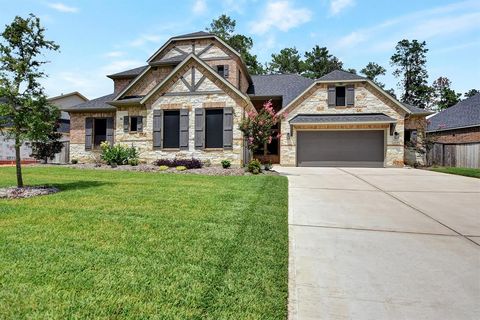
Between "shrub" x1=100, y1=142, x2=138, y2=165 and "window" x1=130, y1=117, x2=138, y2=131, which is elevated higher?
"window" x1=130, y1=117, x2=138, y2=131

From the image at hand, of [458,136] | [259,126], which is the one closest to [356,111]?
[259,126]

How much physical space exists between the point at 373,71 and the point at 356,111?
2962 centimetres

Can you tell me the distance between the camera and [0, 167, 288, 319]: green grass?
222cm

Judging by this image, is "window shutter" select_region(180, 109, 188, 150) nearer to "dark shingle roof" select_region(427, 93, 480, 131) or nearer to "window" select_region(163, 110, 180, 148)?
"window" select_region(163, 110, 180, 148)

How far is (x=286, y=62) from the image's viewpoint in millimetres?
41969

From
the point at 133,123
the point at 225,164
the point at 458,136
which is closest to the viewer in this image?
the point at 225,164

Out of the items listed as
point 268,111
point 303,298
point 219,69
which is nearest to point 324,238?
point 303,298

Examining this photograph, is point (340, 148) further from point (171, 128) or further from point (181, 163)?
point (171, 128)

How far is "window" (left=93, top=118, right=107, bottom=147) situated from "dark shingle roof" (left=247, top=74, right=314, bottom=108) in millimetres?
10622

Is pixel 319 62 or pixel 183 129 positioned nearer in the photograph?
pixel 183 129

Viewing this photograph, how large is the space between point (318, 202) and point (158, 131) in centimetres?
1139

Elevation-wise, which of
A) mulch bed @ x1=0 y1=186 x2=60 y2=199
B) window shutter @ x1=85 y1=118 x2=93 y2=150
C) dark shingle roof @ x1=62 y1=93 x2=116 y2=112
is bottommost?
mulch bed @ x1=0 y1=186 x2=60 y2=199

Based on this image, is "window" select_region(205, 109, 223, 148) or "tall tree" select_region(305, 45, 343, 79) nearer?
"window" select_region(205, 109, 223, 148)

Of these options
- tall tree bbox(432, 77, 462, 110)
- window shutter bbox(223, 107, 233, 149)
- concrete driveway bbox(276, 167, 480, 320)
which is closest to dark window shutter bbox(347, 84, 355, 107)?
window shutter bbox(223, 107, 233, 149)
